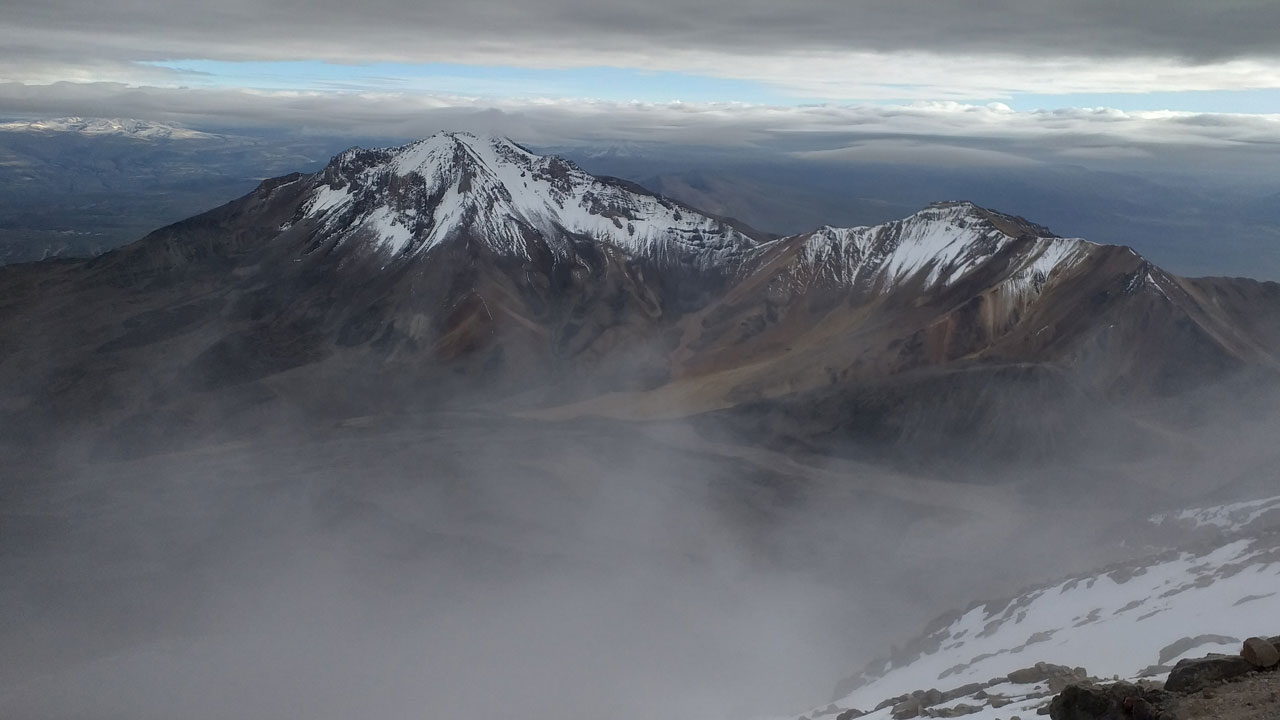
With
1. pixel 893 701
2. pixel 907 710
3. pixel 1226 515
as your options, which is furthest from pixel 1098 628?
pixel 1226 515

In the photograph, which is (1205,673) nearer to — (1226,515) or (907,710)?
(907,710)

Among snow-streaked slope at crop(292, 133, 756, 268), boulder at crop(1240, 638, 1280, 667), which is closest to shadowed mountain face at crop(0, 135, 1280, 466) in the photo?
snow-streaked slope at crop(292, 133, 756, 268)

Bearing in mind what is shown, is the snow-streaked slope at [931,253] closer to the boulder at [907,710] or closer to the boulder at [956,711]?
the boulder at [907,710]

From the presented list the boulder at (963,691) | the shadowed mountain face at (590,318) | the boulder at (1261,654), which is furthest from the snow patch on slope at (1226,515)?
the boulder at (1261,654)

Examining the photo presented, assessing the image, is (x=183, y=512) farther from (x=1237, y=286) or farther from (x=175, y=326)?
(x=1237, y=286)

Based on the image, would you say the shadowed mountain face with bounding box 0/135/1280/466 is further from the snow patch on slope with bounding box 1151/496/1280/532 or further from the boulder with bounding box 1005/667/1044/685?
the boulder with bounding box 1005/667/1044/685

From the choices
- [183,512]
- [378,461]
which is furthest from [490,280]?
[183,512]
